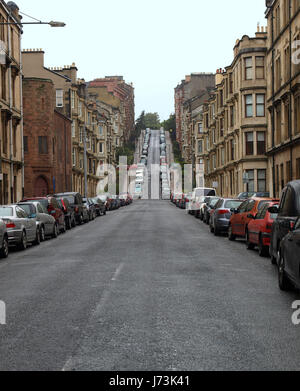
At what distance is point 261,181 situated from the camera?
52469 millimetres

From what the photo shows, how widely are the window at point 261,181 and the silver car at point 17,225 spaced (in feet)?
113

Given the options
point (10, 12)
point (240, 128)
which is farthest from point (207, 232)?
point (240, 128)

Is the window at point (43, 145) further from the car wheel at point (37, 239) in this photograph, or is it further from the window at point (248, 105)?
the car wheel at point (37, 239)

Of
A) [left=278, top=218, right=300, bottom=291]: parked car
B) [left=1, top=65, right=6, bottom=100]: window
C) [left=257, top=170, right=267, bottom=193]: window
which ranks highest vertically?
[left=1, top=65, right=6, bottom=100]: window

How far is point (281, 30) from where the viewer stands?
38406 mm

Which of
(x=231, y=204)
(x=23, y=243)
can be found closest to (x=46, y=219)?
(x=23, y=243)

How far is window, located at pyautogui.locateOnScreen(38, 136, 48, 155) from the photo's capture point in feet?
172

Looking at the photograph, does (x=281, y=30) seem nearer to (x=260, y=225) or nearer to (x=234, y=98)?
(x=234, y=98)

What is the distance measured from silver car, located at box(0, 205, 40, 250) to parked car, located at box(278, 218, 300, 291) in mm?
10444

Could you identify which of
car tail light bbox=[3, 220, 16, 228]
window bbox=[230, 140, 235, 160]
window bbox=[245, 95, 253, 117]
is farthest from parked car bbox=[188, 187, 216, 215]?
car tail light bbox=[3, 220, 16, 228]

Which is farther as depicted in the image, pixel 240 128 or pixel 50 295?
pixel 240 128

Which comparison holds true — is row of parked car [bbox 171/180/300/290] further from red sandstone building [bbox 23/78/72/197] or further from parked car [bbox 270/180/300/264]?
red sandstone building [bbox 23/78/72/197]

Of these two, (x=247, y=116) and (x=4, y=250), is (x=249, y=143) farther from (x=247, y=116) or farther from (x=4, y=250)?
(x=4, y=250)
